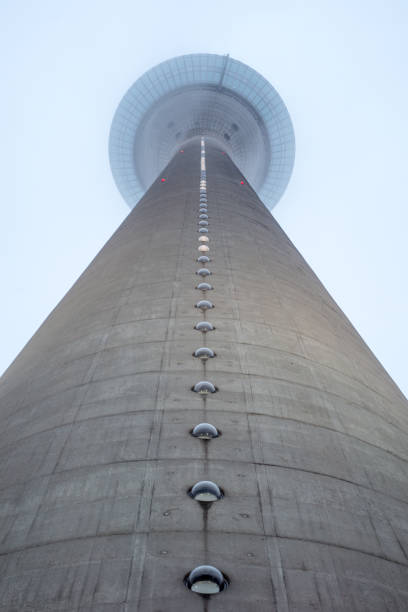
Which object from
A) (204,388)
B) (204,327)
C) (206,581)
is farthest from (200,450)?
(204,327)

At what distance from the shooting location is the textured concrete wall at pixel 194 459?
5.38m

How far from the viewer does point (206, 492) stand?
6336mm

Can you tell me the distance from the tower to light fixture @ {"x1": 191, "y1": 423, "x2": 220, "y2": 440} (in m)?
0.03

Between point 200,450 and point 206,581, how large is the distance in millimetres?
2294

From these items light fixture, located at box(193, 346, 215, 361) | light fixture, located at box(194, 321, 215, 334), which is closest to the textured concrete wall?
light fixture, located at box(194, 321, 215, 334)

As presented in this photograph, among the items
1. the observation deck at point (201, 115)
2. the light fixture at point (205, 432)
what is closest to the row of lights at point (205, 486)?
the light fixture at point (205, 432)

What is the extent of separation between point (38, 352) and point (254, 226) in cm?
1069

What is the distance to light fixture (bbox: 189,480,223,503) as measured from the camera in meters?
6.33

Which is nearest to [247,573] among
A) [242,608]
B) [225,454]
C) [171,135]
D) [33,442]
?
[242,608]

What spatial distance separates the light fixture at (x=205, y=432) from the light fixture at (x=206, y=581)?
2419mm

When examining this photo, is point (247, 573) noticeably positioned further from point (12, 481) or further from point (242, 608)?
point (12, 481)

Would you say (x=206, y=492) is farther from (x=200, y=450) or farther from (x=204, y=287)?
(x=204, y=287)

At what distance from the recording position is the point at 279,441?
7754 millimetres

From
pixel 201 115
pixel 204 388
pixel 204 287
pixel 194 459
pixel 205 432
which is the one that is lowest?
pixel 194 459
